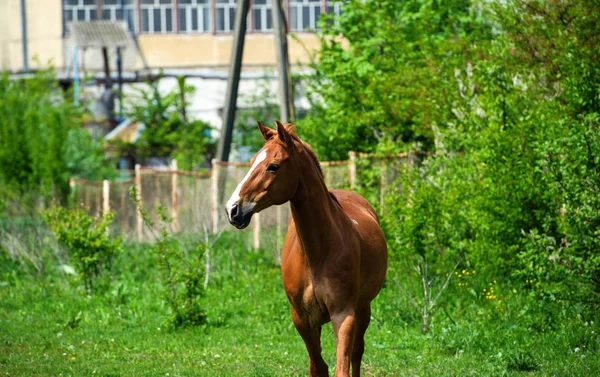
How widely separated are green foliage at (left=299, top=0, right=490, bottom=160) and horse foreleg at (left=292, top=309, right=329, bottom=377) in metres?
9.89

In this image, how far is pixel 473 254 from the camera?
490 inches

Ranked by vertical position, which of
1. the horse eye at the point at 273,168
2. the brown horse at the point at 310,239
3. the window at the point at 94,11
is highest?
the window at the point at 94,11

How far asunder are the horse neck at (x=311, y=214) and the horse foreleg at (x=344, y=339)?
0.47m

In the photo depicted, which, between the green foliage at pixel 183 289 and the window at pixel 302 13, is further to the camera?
the window at pixel 302 13

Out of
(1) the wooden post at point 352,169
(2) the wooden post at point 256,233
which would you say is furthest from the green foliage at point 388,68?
(2) the wooden post at point 256,233

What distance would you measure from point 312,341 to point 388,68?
13739mm

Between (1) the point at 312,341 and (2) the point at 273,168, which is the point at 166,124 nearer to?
(1) the point at 312,341

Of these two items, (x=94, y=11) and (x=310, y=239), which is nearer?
(x=310, y=239)

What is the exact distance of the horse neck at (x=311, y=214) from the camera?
717 centimetres

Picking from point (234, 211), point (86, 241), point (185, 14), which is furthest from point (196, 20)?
point (234, 211)

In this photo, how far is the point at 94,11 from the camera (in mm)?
41312

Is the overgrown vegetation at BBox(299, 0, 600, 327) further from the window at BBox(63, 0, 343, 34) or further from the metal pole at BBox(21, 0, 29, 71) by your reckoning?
the metal pole at BBox(21, 0, 29, 71)

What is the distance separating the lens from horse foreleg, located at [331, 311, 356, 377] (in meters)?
6.95

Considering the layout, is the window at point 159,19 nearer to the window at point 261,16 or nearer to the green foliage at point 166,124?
the green foliage at point 166,124
